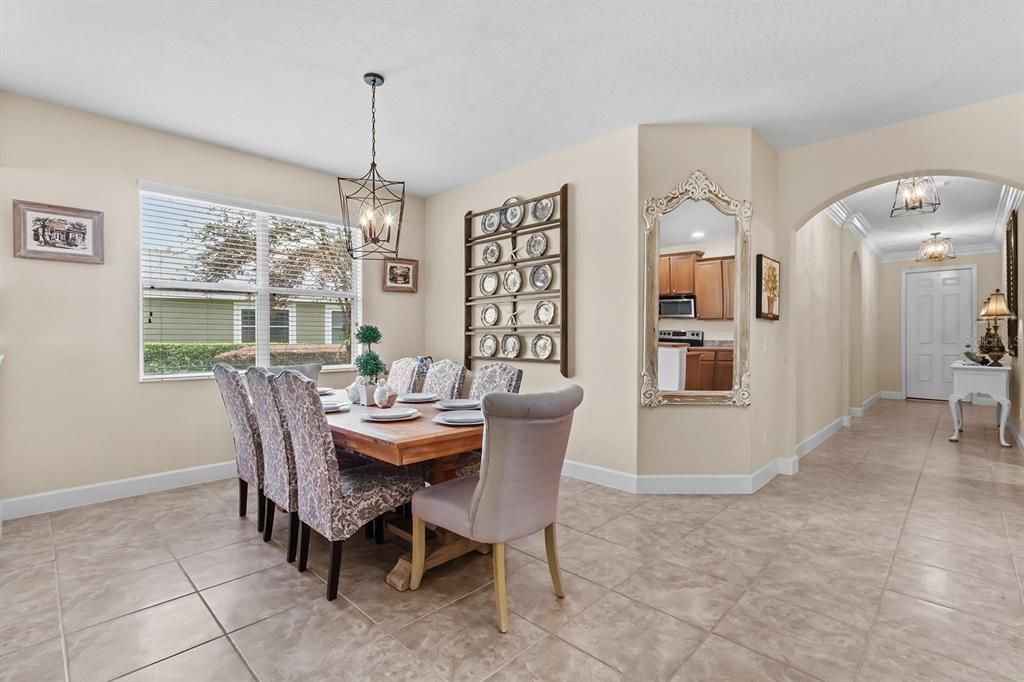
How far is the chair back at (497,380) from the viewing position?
309 centimetres

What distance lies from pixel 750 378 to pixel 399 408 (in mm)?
2615

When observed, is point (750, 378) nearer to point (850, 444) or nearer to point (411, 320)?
point (850, 444)

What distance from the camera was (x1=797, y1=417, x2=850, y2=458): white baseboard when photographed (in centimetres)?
473

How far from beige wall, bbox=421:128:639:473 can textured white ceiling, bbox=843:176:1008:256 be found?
259 centimetres

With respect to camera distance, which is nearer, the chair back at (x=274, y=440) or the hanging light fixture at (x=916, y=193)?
the chair back at (x=274, y=440)

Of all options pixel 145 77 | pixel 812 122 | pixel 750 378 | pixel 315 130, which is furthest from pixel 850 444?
pixel 145 77

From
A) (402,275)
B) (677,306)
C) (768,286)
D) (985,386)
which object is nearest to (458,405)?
(677,306)

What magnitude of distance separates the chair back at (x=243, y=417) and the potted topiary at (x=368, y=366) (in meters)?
0.61

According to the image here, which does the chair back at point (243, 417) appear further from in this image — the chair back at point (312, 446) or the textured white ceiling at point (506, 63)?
the textured white ceiling at point (506, 63)

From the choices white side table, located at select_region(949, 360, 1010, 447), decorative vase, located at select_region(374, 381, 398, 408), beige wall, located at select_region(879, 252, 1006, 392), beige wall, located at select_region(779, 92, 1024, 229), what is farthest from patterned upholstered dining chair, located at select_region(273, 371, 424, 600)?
beige wall, located at select_region(879, 252, 1006, 392)

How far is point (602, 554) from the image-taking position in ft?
8.59

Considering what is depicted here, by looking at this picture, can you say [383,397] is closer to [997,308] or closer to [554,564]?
[554,564]

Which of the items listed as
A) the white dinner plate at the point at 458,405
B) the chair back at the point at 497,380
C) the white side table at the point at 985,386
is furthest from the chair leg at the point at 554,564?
the white side table at the point at 985,386

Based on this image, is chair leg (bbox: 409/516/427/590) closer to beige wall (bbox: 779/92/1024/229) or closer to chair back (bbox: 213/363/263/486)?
chair back (bbox: 213/363/263/486)
